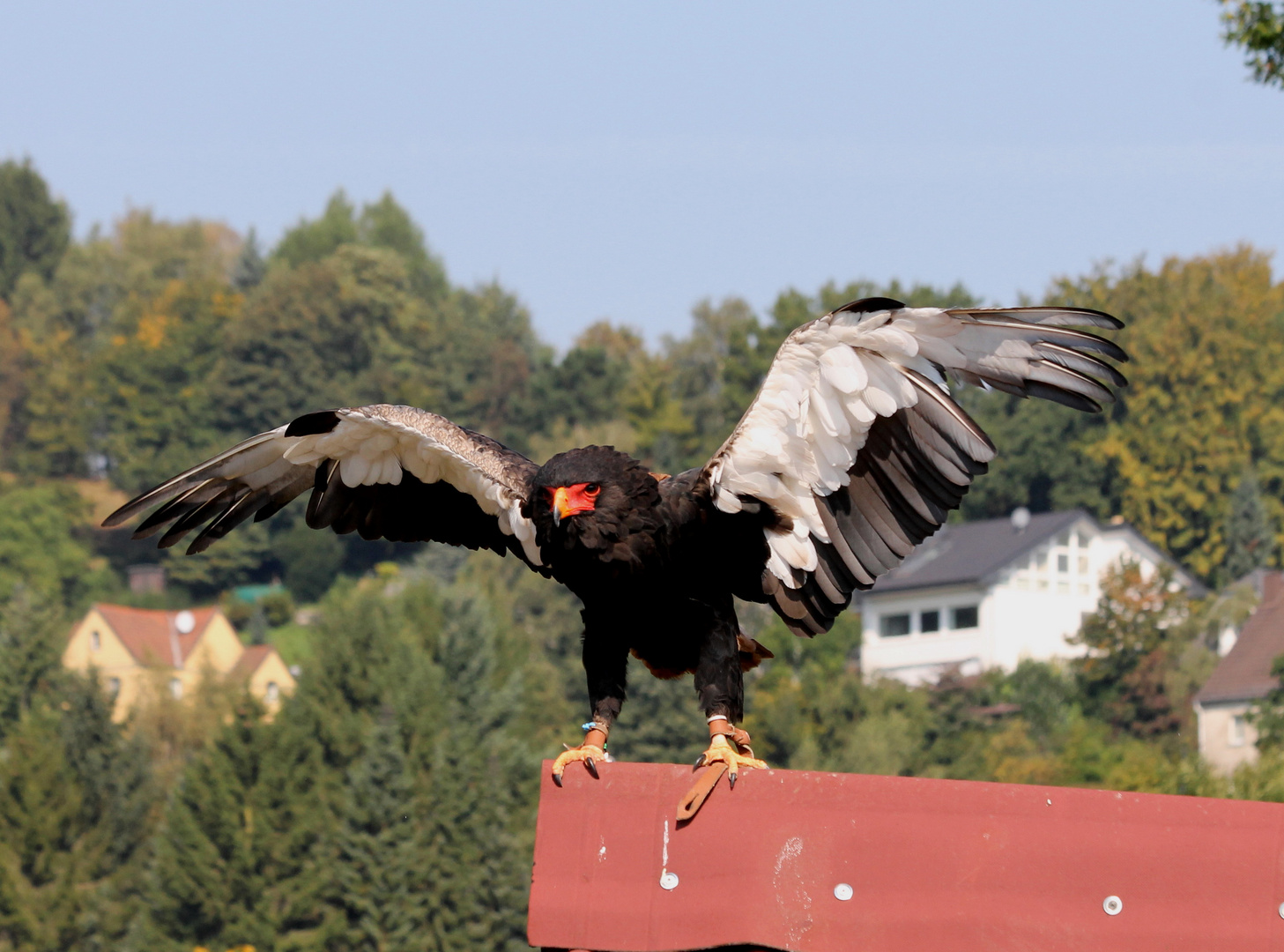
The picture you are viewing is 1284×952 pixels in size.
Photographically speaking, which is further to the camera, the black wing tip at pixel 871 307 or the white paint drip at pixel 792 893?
the black wing tip at pixel 871 307

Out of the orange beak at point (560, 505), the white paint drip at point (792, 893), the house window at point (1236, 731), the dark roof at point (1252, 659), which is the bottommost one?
the white paint drip at point (792, 893)

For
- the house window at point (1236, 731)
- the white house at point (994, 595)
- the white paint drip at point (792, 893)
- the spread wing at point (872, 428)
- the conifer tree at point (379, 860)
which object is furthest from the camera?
the white house at point (994, 595)

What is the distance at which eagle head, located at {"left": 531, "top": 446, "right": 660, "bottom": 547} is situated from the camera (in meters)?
6.51

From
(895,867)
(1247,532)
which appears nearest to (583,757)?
(895,867)

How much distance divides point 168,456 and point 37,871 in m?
60.5

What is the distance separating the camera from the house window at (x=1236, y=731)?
60.4m

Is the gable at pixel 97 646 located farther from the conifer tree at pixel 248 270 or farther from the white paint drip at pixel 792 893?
the white paint drip at pixel 792 893

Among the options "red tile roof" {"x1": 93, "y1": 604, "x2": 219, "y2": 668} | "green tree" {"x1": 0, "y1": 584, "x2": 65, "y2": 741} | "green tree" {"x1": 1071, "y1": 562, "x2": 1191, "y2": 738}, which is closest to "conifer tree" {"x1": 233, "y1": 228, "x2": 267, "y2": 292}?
"red tile roof" {"x1": 93, "y1": 604, "x2": 219, "y2": 668}

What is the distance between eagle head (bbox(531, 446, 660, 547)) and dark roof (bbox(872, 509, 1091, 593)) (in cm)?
7233

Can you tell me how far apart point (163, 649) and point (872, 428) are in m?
90.5

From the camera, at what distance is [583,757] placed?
19.0 ft

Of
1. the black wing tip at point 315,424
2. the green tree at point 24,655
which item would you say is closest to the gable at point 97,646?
the green tree at point 24,655

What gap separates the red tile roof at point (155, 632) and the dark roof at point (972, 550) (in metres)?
34.2

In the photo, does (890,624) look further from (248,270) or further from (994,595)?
(248,270)
